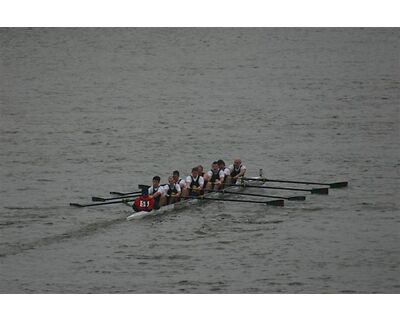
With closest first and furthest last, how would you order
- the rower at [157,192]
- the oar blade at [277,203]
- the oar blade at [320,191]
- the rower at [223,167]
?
the rower at [157,192] → the oar blade at [277,203] → the rower at [223,167] → the oar blade at [320,191]

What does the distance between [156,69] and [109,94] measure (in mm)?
13581

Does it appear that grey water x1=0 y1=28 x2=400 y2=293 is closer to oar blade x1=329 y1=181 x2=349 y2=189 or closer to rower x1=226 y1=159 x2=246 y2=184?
→ oar blade x1=329 y1=181 x2=349 y2=189

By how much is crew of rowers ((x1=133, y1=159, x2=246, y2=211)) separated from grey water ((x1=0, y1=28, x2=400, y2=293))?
0.49 metres

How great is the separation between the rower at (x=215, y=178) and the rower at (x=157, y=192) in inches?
84.3

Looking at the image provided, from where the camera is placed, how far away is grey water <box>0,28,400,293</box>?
25906 millimetres

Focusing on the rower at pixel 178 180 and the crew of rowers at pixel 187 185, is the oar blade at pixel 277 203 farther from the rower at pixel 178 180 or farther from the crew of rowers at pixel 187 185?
the rower at pixel 178 180

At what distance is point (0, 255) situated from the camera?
26781 mm

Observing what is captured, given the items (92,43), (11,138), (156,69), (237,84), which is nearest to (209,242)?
(11,138)

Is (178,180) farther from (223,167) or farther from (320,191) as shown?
(320,191)

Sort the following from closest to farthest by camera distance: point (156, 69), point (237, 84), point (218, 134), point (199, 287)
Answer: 1. point (199, 287)
2. point (218, 134)
3. point (237, 84)
4. point (156, 69)

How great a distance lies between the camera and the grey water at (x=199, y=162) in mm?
25906

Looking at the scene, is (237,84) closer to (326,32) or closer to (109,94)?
(109,94)

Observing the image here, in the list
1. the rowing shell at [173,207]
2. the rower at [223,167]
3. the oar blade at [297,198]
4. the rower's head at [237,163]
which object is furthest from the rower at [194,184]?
the oar blade at [297,198]

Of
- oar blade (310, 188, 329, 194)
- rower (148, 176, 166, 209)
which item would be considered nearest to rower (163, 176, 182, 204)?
rower (148, 176, 166, 209)
